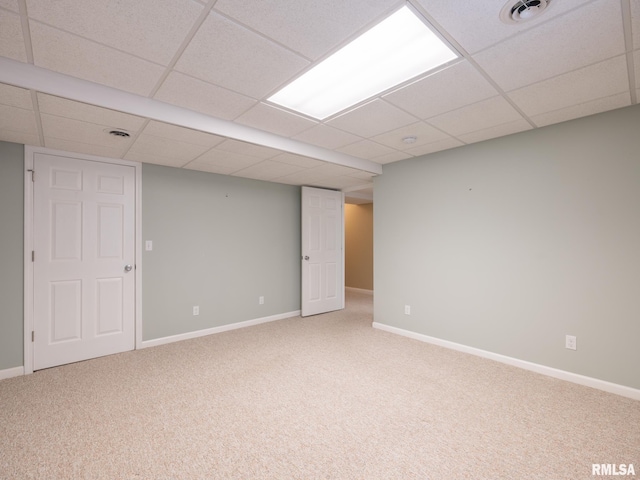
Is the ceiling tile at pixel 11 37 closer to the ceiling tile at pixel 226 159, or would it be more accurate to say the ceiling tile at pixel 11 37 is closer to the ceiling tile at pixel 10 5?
the ceiling tile at pixel 10 5

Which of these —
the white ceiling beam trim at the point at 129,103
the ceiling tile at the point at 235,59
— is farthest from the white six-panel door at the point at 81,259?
the ceiling tile at the point at 235,59

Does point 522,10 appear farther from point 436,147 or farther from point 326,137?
point 436,147

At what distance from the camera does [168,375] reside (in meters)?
2.90

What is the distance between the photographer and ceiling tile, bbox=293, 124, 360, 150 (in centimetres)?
289

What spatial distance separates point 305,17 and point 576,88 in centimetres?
198

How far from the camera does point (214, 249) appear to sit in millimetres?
4281

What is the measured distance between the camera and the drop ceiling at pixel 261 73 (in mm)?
1431

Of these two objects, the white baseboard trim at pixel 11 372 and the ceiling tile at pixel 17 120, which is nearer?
the ceiling tile at pixel 17 120

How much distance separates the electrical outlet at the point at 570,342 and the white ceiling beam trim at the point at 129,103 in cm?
303

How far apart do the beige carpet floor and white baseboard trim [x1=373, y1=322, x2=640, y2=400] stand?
0.08m

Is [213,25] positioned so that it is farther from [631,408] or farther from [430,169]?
[631,408]

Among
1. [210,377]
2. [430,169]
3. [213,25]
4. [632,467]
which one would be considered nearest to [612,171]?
A: [430,169]

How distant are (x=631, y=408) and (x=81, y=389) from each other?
440 centimetres

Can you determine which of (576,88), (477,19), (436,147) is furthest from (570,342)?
(477,19)
